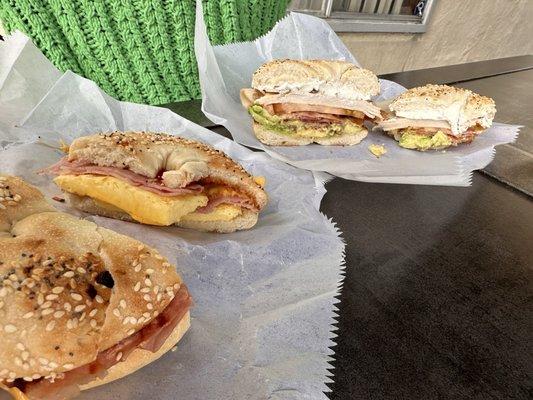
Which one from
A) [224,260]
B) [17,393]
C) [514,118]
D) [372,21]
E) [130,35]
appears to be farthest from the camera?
[372,21]

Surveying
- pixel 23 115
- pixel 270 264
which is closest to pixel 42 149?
pixel 23 115

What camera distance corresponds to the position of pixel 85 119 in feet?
4.64

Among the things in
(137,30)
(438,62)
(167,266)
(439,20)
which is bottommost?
(438,62)

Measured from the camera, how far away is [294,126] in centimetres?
182

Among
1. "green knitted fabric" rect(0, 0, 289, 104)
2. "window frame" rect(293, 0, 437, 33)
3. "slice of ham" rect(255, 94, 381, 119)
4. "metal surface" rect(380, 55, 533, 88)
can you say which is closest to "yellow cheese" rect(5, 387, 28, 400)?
"green knitted fabric" rect(0, 0, 289, 104)

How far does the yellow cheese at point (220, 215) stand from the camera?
1.14 m

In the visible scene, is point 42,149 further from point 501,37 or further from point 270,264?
point 501,37

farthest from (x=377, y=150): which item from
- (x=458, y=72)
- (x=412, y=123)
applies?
(x=458, y=72)

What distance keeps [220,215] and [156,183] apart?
197mm

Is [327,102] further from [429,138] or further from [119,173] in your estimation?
[119,173]

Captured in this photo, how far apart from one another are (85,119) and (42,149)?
21 centimetres

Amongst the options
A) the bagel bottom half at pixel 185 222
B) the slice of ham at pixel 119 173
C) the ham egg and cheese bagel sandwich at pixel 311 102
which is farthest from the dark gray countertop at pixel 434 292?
the slice of ham at pixel 119 173

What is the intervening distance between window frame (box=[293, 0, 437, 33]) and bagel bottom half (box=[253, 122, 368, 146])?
2.36 meters

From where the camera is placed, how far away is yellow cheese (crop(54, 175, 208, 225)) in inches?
40.9
